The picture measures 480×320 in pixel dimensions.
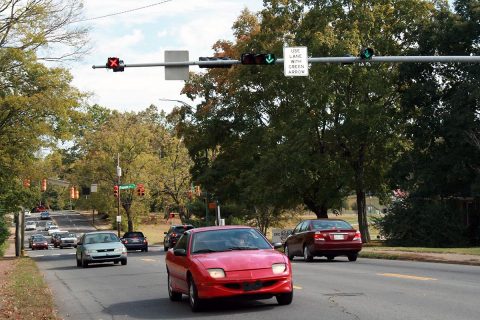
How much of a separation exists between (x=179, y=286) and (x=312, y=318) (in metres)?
3.38

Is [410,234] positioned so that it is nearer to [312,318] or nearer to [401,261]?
[401,261]

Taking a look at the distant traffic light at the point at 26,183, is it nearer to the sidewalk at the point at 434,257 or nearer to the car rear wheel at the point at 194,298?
the sidewalk at the point at 434,257

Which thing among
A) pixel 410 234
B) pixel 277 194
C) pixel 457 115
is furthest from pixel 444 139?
pixel 277 194

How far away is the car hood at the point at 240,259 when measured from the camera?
11.4 meters

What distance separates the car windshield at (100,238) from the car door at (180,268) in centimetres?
1557

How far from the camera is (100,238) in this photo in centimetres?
2922

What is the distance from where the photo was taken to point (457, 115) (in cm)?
3588

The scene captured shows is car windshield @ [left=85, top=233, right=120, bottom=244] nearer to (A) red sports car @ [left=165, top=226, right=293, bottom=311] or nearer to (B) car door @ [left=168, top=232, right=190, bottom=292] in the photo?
(B) car door @ [left=168, top=232, right=190, bottom=292]

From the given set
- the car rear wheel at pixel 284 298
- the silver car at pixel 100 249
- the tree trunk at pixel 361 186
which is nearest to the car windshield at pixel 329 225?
the silver car at pixel 100 249

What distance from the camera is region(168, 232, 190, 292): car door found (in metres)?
12.5

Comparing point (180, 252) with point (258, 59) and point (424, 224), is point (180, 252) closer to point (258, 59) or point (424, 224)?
point (258, 59)

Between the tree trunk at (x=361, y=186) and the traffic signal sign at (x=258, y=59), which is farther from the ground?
the traffic signal sign at (x=258, y=59)

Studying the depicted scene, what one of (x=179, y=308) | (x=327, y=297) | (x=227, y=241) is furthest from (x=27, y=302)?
(x=327, y=297)

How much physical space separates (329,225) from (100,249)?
940cm
